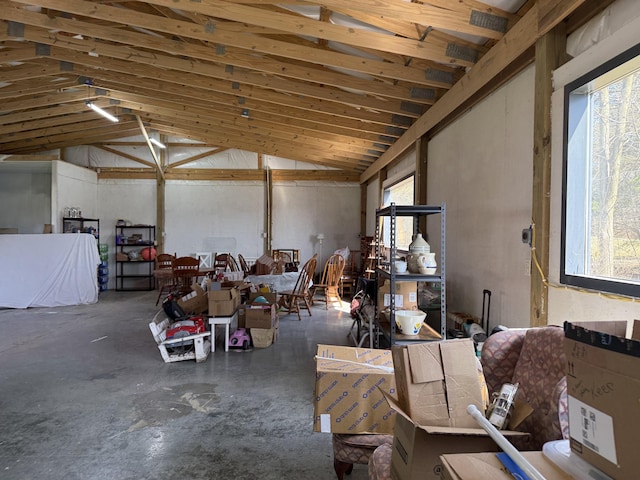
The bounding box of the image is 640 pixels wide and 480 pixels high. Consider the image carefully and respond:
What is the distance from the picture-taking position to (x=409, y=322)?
2.51m

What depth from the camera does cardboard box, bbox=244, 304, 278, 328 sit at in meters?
3.99

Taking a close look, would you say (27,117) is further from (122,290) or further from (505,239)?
(505,239)

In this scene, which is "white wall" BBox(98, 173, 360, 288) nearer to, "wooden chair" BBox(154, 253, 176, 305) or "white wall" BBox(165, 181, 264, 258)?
"white wall" BBox(165, 181, 264, 258)

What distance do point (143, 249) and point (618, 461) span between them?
912 centimetres

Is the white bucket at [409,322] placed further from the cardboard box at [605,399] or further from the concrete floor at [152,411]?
the cardboard box at [605,399]

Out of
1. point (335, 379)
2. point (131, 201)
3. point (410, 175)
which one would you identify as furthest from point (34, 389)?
point (131, 201)

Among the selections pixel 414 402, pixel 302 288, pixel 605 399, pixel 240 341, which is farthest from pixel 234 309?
pixel 605 399

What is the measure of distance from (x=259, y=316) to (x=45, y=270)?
486cm

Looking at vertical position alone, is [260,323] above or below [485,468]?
below

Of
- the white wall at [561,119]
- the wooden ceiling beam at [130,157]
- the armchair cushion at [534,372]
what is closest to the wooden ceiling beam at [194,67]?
the white wall at [561,119]

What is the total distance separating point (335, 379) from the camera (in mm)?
1725

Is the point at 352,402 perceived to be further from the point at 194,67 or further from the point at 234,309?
the point at 194,67

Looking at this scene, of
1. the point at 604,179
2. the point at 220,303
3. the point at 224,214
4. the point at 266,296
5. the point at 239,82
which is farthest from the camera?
the point at 224,214

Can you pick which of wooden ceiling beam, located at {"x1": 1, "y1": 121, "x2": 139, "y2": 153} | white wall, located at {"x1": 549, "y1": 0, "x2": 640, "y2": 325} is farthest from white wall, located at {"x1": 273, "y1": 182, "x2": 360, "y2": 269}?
white wall, located at {"x1": 549, "y1": 0, "x2": 640, "y2": 325}
